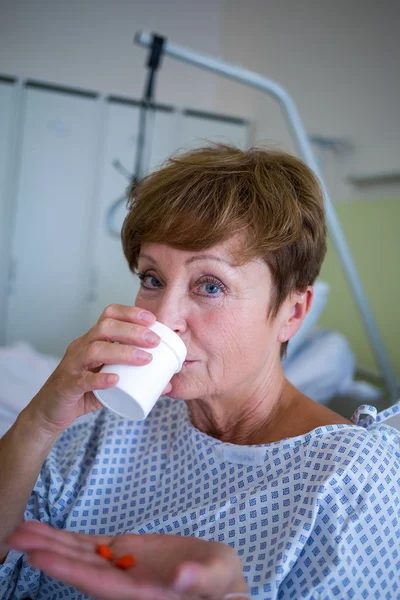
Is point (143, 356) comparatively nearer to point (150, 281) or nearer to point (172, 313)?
point (172, 313)

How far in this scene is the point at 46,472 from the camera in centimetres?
103

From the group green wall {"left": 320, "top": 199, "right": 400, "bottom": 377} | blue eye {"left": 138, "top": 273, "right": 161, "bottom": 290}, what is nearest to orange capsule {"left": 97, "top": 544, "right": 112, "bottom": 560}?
blue eye {"left": 138, "top": 273, "right": 161, "bottom": 290}

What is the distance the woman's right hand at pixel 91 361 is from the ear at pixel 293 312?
0.89ft

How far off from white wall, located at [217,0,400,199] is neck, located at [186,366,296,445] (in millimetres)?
1420

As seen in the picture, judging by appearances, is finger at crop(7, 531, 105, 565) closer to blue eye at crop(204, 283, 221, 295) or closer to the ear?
blue eye at crop(204, 283, 221, 295)

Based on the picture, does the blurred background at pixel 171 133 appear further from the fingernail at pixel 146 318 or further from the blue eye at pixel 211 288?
the fingernail at pixel 146 318

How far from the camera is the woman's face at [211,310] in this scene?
34.5 inches

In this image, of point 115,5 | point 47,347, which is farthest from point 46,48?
point 47,347

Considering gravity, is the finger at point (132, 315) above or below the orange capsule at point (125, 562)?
above

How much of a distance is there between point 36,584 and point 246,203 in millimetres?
765

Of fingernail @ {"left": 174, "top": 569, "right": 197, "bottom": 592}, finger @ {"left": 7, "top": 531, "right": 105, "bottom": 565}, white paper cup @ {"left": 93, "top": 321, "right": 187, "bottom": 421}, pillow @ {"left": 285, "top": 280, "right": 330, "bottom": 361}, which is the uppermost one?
white paper cup @ {"left": 93, "top": 321, "right": 187, "bottom": 421}

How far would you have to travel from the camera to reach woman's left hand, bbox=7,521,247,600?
19.6 inches

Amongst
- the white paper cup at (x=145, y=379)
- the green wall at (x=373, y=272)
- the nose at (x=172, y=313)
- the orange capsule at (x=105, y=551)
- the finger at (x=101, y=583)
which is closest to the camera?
the finger at (x=101, y=583)

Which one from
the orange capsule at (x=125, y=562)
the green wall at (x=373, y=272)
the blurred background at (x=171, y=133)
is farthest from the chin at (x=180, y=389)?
the green wall at (x=373, y=272)
